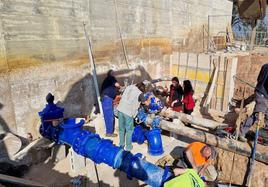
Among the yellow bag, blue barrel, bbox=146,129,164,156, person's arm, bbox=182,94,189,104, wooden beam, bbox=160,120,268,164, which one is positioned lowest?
blue barrel, bbox=146,129,164,156

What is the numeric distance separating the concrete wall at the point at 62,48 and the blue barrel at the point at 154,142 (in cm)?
215

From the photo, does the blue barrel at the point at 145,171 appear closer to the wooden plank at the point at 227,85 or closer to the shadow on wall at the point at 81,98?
the shadow on wall at the point at 81,98

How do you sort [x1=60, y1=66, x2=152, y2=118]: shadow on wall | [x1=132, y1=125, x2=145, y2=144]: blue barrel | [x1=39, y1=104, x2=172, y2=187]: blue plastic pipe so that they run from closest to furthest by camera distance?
[x1=39, y1=104, x2=172, y2=187]: blue plastic pipe, [x1=132, y1=125, x2=145, y2=144]: blue barrel, [x1=60, y1=66, x2=152, y2=118]: shadow on wall

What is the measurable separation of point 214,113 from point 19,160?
18.4ft

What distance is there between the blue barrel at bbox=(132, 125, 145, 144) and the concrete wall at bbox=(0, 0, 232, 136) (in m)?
1.63

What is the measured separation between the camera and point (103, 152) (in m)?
3.89

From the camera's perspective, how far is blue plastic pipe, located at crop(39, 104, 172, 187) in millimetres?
3431

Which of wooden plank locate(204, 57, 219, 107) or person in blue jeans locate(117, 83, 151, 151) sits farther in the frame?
wooden plank locate(204, 57, 219, 107)

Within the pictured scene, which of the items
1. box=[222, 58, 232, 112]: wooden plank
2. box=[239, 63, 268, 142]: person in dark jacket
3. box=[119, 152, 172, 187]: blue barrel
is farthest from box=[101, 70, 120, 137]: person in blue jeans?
box=[222, 58, 232, 112]: wooden plank

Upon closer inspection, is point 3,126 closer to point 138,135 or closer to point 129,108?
point 129,108

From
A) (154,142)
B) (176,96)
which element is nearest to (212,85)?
(176,96)

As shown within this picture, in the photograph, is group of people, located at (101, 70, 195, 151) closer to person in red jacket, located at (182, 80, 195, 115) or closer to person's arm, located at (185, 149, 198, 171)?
person in red jacket, located at (182, 80, 195, 115)

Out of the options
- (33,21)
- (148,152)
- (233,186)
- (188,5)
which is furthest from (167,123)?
(188,5)

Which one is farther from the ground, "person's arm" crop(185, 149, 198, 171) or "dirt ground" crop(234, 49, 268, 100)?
"dirt ground" crop(234, 49, 268, 100)
